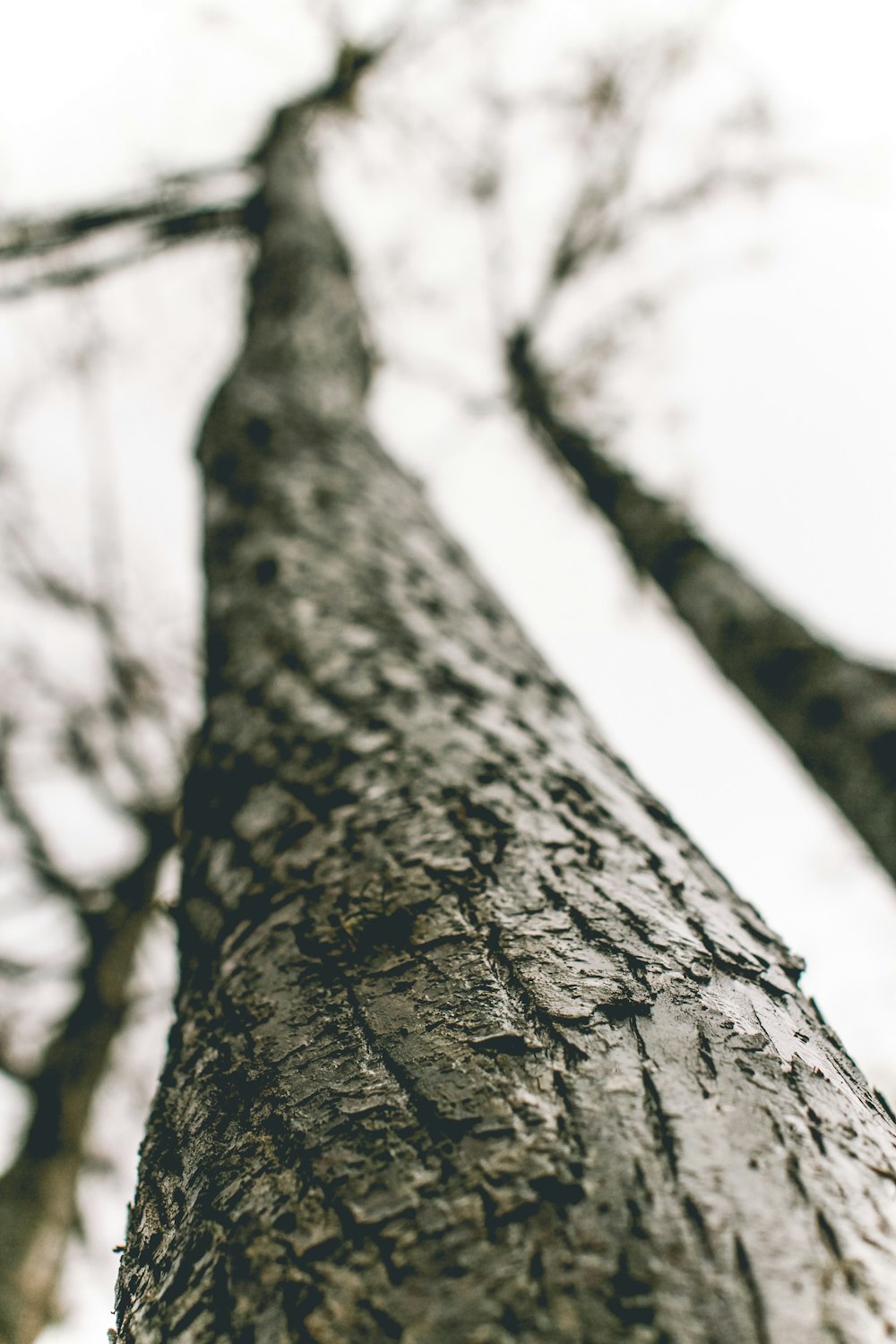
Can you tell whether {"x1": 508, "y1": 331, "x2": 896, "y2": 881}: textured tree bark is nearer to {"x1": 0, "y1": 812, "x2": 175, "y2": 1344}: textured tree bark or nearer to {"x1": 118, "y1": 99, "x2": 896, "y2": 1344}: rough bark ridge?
{"x1": 118, "y1": 99, "x2": 896, "y2": 1344}: rough bark ridge

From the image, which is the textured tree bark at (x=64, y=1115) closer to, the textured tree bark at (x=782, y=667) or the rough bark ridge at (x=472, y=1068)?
the textured tree bark at (x=782, y=667)

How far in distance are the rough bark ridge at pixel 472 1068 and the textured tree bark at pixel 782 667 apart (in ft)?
5.59

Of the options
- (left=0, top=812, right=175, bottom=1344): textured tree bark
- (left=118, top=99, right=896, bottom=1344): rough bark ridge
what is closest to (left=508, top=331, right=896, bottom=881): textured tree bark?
(left=118, top=99, right=896, bottom=1344): rough bark ridge

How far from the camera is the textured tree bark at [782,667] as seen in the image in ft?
7.96

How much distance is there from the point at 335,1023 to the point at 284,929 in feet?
0.48

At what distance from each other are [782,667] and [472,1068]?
8.93ft

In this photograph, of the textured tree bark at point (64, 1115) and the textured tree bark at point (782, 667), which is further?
the textured tree bark at point (64, 1115)

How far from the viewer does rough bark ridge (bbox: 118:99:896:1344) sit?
44cm

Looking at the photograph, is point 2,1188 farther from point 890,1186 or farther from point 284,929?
point 890,1186

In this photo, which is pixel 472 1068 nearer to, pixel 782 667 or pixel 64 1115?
pixel 782 667

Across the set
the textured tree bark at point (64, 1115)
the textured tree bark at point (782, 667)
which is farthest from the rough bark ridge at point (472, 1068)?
the textured tree bark at point (64, 1115)

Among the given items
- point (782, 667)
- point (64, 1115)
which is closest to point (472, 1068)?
point (782, 667)

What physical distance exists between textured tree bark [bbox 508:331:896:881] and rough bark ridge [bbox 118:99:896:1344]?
1.70m

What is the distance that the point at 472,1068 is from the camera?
56 centimetres
